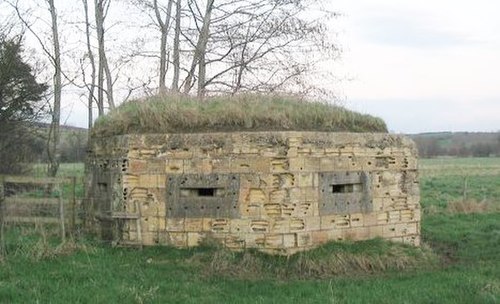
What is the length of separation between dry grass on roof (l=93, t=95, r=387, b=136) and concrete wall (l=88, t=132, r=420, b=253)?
38 cm

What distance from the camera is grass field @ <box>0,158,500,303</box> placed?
7.59m

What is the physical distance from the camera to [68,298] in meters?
7.27

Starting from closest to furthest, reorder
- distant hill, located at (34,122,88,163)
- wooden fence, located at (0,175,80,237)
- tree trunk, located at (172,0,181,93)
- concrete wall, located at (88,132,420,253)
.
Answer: concrete wall, located at (88,132,420,253), wooden fence, located at (0,175,80,237), tree trunk, located at (172,0,181,93), distant hill, located at (34,122,88,163)

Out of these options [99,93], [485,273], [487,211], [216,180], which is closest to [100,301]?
[216,180]

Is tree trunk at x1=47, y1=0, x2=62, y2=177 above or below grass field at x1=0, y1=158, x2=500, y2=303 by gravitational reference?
above

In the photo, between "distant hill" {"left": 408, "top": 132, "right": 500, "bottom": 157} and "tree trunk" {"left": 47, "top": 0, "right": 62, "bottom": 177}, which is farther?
"distant hill" {"left": 408, "top": 132, "right": 500, "bottom": 157}

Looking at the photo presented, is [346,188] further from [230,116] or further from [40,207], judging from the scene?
[40,207]

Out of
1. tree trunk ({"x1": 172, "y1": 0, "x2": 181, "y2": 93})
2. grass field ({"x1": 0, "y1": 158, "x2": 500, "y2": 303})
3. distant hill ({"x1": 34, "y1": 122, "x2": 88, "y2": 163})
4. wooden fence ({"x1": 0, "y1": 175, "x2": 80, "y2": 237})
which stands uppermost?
tree trunk ({"x1": 172, "y1": 0, "x2": 181, "y2": 93})

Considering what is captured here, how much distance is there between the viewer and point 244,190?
388 inches

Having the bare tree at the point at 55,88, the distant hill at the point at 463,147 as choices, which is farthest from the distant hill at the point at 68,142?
the distant hill at the point at 463,147

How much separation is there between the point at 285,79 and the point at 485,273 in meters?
10.6

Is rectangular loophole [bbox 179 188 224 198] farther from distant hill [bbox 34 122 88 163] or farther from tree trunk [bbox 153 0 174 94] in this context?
tree trunk [bbox 153 0 174 94]

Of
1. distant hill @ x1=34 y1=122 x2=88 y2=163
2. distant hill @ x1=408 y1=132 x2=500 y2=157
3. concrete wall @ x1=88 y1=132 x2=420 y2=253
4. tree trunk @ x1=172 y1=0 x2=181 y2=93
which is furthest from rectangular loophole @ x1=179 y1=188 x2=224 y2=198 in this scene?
distant hill @ x1=408 y1=132 x2=500 y2=157

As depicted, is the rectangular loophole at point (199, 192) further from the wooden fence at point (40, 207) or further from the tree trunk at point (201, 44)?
the tree trunk at point (201, 44)
